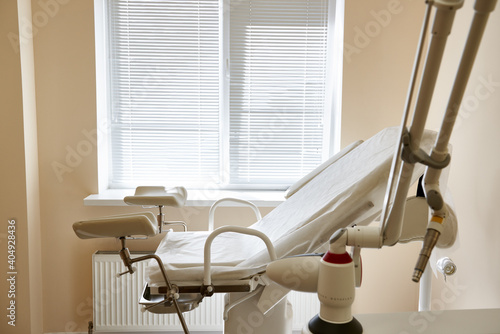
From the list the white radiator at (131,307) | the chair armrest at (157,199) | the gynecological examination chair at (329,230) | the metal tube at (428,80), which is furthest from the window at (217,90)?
the metal tube at (428,80)

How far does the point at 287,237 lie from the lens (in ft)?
4.83

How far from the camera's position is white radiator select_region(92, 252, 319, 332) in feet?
8.19

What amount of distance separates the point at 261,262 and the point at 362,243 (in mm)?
709

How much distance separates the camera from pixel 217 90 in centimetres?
278

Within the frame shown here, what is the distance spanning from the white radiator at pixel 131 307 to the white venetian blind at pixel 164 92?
58cm

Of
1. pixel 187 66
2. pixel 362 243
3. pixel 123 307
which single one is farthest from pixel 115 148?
pixel 362 243

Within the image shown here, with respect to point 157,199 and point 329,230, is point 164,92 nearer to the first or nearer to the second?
point 157,199

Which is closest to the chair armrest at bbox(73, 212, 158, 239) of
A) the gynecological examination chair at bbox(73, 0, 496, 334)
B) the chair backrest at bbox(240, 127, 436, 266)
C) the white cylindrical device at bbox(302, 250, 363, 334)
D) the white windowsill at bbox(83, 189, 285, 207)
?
the gynecological examination chair at bbox(73, 0, 496, 334)

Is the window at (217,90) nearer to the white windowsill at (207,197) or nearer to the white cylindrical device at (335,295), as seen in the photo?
the white windowsill at (207,197)

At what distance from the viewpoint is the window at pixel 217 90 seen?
106 inches

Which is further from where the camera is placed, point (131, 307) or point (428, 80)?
point (131, 307)

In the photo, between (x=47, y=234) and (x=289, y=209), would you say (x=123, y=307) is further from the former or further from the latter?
(x=289, y=209)

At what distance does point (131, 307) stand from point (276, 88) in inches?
63.1

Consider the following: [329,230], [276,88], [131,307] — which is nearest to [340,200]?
[329,230]
